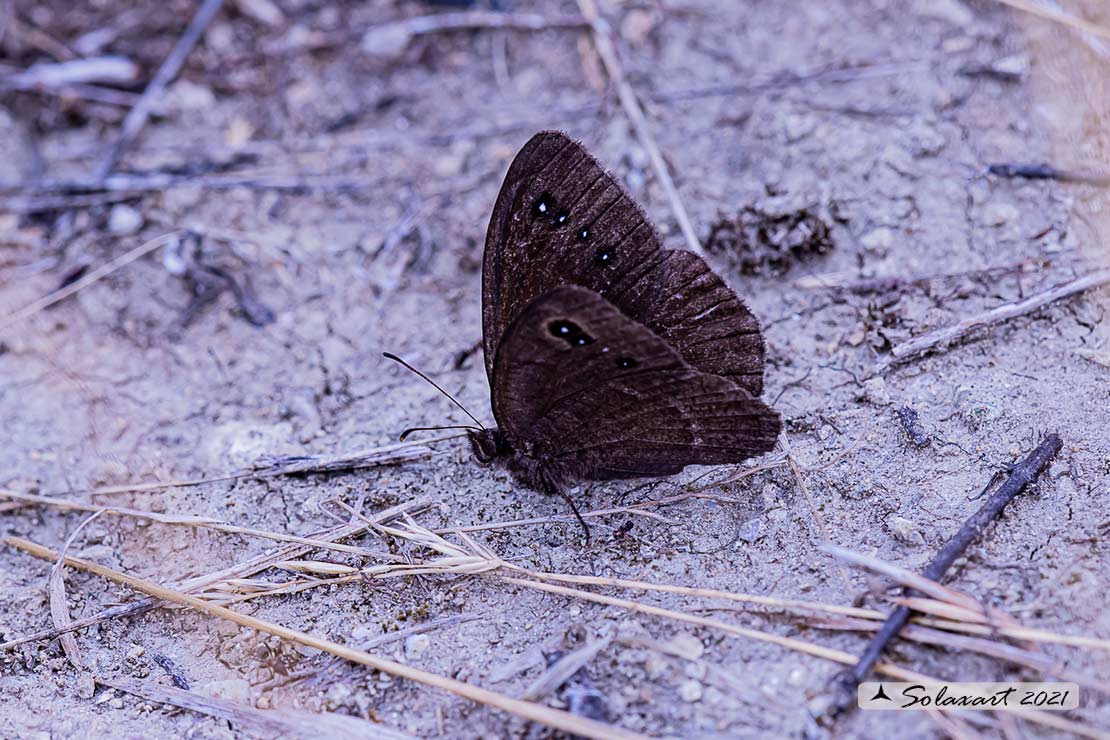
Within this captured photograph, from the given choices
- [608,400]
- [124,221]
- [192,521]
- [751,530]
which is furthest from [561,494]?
[124,221]

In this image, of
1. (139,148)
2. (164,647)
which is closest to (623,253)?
(164,647)

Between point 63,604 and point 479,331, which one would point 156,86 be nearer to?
point 479,331

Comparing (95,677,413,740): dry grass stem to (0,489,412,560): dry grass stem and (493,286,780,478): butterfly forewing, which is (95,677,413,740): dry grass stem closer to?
(0,489,412,560): dry grass stem

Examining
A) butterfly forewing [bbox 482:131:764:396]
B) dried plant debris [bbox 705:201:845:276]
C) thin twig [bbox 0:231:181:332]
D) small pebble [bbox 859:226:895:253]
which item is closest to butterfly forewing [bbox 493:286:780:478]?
butterfly forewing [bbox 482:131:764:396]

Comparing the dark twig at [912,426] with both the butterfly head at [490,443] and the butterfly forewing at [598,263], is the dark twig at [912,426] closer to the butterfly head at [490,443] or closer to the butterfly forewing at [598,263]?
the butterfly forewing at [598,263]

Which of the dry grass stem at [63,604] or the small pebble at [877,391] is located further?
the small pebble at [877,391]

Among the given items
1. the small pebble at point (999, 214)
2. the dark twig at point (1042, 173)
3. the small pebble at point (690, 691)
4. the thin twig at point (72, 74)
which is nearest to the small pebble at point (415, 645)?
the small pebble at point (690, 691)

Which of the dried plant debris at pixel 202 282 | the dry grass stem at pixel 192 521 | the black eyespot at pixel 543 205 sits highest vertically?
the black eyespot at pixel 543 205
